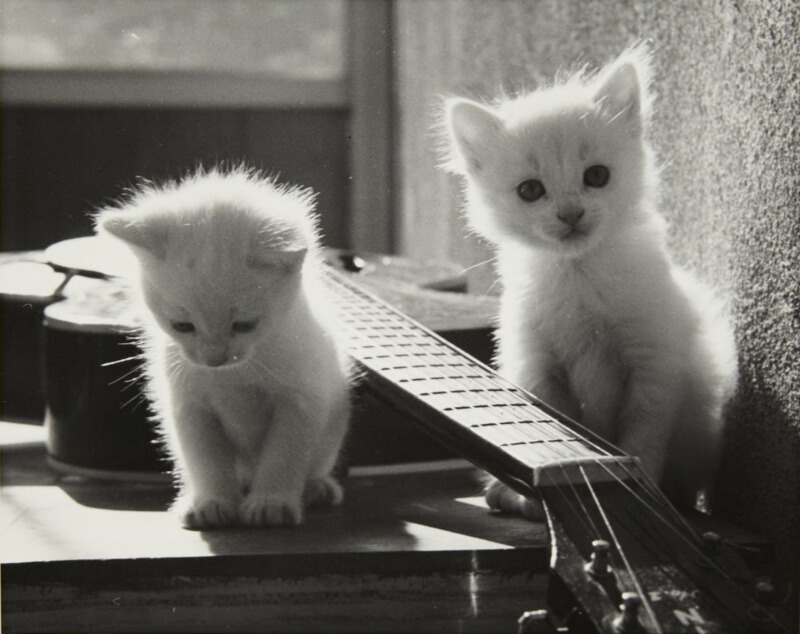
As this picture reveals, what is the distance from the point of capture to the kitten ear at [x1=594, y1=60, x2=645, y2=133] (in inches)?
44.7

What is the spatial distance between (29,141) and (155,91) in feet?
1.26

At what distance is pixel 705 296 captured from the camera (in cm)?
117

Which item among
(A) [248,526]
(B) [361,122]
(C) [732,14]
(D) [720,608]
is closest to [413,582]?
(A) [248,526]

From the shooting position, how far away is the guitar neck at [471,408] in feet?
2.87

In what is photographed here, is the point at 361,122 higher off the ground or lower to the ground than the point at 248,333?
higher

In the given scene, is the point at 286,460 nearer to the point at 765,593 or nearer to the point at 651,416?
the point at 651,416

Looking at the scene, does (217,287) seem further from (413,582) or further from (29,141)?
(29,141)

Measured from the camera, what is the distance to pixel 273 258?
3.42 feet

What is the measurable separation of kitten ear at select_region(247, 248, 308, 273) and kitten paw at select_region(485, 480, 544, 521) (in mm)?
302

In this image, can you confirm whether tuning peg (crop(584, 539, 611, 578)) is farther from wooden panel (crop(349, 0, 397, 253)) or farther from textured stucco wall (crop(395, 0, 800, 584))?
wooden panel (crop(349, 0, 397, 253))

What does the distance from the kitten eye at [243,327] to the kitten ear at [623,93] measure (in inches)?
16.3

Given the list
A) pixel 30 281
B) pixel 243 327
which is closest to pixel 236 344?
pixel 243 327

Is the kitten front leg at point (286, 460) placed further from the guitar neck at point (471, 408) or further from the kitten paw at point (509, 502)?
the kitten paw at point (509, 502)

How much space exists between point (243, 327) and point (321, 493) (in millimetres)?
233
